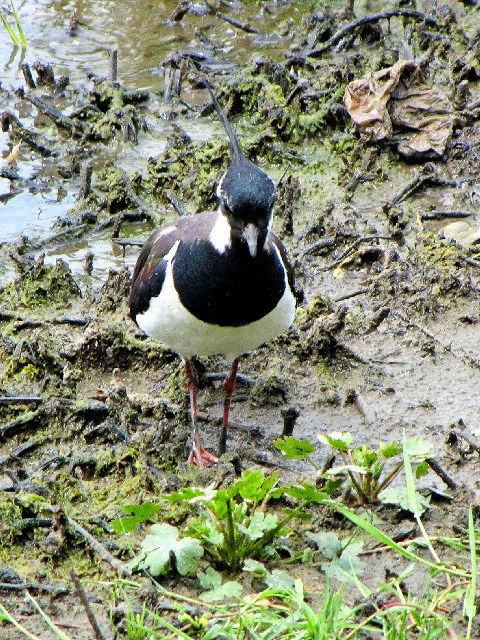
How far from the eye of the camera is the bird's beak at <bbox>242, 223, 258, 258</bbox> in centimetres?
394

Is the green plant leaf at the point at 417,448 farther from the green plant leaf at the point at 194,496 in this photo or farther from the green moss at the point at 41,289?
the green moss at the point at 41,289

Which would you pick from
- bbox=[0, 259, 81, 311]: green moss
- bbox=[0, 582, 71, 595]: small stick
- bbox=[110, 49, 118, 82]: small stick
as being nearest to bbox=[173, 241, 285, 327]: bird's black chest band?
bbox=[0, 582, 71, 595]: small stick

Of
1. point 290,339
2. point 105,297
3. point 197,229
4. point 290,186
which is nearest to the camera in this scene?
point 197,229

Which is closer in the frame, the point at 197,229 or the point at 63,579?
the point at 63,579

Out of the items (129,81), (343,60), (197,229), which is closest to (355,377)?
(197,229)

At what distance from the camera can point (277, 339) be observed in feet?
17.3

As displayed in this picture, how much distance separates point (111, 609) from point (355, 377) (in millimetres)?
2238

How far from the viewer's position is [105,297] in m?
5.60

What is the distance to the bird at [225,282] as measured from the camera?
398 centimetres

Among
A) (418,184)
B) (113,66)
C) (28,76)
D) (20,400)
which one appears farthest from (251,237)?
(28,76)

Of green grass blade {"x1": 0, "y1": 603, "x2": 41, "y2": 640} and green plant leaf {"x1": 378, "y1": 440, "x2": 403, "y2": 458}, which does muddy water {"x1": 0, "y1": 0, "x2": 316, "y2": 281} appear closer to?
green plant leaf {"x1": 378, "y1": 440, "x2": 403, "y2": 458}

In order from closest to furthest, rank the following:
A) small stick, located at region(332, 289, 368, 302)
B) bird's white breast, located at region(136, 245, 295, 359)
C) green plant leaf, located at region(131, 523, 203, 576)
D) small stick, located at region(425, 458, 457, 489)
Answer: green plant leaf, located at region(131, 523, 203, 576), small stick, located at region(425, 458, 457, 489), bird's white breast, located at region(136, 245, 295, 359), small stick, located at region(332, 289, 368, 302)

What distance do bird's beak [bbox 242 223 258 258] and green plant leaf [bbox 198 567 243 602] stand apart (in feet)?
4.28

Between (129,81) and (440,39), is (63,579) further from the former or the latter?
(440,39)
